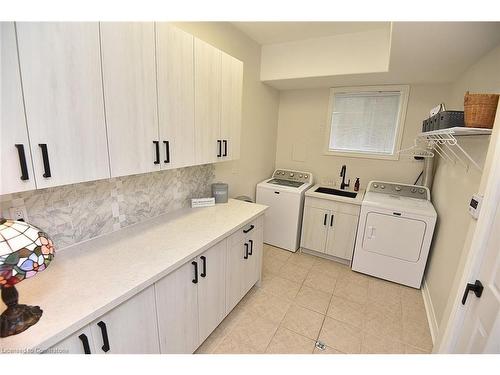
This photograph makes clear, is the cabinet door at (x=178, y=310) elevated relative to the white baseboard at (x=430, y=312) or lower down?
elevated

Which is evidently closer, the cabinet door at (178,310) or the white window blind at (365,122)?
the cabinet door at (178,310)

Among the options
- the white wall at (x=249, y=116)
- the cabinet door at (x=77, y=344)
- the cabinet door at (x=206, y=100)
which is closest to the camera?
the cabinet door at (x=77, y=344)

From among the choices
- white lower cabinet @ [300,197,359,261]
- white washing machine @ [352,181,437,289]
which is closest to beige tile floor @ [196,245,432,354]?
white washing machine @ [352,181,437,289]

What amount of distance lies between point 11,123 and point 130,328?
1014mm

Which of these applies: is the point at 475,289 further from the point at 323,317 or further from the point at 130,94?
the point at 130,94

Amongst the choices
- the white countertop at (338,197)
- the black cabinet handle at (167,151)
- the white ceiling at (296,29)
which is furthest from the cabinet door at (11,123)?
the white countertop at (338,197)

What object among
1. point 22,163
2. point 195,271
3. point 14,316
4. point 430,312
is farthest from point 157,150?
point 430,312

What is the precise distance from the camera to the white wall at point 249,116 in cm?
224

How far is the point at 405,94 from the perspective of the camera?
284 cm

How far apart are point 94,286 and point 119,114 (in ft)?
2.84

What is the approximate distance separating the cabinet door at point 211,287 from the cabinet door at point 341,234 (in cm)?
173

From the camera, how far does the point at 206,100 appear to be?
1.78 metres

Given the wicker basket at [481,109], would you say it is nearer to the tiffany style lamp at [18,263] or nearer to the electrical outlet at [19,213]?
the tiffany style lamp at [18,263]

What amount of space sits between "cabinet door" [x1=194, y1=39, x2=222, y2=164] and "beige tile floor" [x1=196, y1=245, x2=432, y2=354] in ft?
4.80
